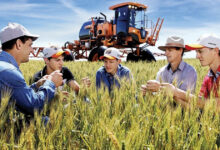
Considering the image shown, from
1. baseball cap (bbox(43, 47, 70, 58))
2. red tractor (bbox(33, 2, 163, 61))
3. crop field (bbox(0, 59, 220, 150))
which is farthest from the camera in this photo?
red tractor (bbox(33, 2, 163, 61))

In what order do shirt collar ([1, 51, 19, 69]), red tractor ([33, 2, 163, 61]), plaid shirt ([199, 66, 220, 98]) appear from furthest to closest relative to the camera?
red tractor ([33, 2, 163, 61]), plaid shirt ([199, 66, 220, 98]), shirt collar ([1, 51, 19, 69])

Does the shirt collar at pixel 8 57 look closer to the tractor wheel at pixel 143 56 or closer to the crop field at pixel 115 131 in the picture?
the crop field at pixel 115 131

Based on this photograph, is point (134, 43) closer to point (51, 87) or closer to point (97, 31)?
point (97, 31)

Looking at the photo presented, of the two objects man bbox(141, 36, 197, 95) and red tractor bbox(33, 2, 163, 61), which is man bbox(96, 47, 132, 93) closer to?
man bbox(141, 36, 197, 95)

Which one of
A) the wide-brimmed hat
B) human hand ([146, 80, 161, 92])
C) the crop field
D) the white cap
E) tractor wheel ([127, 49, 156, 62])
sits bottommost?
tractor wheel ([127, 49, 156, 62])

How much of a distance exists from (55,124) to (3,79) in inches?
20.7

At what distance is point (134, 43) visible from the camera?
35.1 feet

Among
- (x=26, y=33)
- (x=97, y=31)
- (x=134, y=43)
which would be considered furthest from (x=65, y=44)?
(x=26, y=33)

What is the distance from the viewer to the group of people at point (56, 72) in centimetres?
157

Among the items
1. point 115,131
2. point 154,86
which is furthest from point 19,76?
point 154,86

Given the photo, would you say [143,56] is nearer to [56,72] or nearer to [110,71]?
[110,71]

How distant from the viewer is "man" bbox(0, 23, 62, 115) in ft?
5.06

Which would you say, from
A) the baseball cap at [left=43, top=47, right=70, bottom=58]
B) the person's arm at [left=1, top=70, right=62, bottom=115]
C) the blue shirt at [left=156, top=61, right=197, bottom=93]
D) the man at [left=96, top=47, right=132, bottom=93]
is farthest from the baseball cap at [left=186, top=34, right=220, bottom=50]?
the baseball cap at [left=43, top=47, right=70, bottom=58]

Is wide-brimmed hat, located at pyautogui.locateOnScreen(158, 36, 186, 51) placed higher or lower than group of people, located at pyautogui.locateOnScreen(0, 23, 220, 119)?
higher
